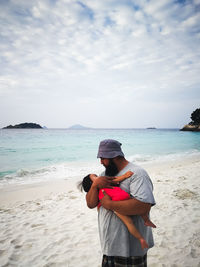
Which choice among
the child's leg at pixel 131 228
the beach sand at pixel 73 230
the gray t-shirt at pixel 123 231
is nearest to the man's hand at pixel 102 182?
the gray t-shirt at pixel 123 231

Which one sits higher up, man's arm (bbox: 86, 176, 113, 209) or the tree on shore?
the tree on shore

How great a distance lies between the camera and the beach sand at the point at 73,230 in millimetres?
3307

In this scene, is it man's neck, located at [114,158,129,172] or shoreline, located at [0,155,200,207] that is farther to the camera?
shoreline, located at [0,155,200,207]

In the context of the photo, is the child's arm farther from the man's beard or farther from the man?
the man's beard

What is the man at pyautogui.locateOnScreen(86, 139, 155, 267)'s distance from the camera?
1527mm

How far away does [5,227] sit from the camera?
4559 millimetres

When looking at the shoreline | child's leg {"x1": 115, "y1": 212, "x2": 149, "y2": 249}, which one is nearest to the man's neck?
child's leg {"x1": 115, "y1": 212, "x2": 149, "y2": 249}

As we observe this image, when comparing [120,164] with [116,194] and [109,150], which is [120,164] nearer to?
[109,150]

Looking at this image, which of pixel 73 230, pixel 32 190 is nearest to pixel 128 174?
pixel 73 230

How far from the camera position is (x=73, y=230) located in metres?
4.33

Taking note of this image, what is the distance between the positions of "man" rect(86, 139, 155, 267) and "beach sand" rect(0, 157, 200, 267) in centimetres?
186

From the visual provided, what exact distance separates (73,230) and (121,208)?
344 centimetres

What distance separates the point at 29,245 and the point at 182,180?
7027 millimetres

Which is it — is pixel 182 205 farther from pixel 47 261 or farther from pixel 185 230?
pixel 47 261
